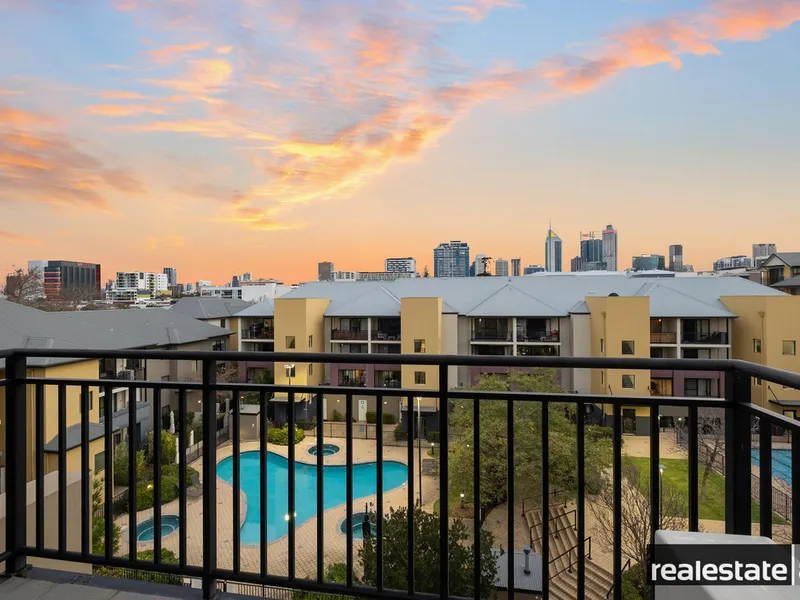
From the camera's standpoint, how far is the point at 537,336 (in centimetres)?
2023

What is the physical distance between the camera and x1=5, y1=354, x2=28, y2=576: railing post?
70.5 inches

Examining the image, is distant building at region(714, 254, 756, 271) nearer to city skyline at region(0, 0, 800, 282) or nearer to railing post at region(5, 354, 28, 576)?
city skyline at region(0, 0, 800, 282)

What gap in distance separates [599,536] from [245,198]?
1814 centimetres

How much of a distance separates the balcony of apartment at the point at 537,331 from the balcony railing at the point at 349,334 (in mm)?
7392

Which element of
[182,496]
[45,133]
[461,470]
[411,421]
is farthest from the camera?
[45,133]

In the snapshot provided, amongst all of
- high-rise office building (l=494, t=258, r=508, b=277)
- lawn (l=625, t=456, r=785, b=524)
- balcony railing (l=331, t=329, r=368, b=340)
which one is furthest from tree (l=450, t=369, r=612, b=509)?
high-rise office building (l=494, t=258, r=508, b=277)

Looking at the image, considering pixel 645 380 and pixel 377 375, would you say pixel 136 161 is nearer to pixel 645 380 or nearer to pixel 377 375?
pixel 377 375

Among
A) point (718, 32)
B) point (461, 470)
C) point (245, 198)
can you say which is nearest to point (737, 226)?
point (718, 32)

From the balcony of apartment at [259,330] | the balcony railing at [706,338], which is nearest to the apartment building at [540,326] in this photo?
the balcony railing at [706,338]

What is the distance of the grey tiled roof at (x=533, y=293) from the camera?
65.5 ft

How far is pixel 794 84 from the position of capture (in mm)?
15156

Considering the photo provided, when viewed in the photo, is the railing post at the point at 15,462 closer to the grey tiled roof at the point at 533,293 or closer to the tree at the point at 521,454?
the tree at the point at 521,454

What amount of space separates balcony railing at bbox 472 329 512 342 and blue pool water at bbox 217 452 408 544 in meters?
7.91

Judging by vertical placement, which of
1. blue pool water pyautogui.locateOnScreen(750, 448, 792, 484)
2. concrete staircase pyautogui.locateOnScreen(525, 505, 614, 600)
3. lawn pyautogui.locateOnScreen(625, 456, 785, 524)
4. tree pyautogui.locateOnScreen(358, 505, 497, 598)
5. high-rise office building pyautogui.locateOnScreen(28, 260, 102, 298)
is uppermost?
high-rise office building pyautogui.locateOnScreen(28, 260, 102, 298)
